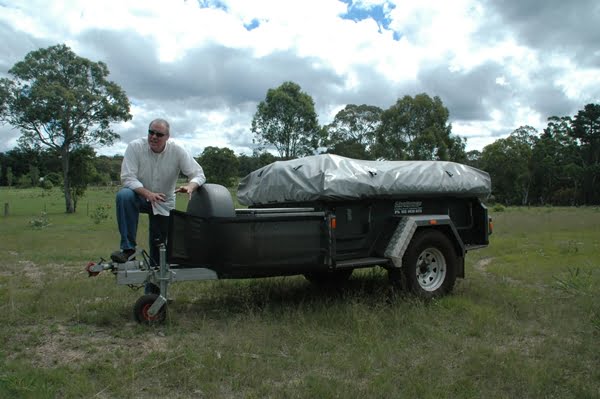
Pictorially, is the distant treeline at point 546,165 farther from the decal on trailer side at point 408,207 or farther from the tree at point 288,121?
the decal on trailer side at point 408,207

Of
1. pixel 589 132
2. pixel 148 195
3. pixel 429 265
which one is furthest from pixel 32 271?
pixel 589 132

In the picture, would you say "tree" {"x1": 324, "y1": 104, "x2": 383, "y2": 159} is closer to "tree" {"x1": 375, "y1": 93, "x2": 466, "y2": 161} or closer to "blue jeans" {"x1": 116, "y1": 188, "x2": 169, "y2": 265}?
"tree" {"x1": 375, "y1": 93, "x2": 466, "y2": 161}

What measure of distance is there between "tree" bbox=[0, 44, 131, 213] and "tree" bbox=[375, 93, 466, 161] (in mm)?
19661

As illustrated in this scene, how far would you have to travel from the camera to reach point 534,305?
6.24m

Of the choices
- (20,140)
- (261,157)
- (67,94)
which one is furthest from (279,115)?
(20,140)

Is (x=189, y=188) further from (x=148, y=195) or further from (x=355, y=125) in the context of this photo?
(x=355, y=125)

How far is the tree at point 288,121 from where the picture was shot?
3791 centimetres

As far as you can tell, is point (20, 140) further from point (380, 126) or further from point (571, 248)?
point (571, 248)

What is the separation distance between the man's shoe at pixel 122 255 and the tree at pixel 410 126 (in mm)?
35848

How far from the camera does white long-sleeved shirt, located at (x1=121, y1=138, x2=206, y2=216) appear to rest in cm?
541

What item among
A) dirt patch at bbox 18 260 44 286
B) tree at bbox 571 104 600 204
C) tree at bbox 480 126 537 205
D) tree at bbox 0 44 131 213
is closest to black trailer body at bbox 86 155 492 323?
dirt patch at bbox 18 260 44 286

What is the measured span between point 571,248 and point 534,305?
6494mm

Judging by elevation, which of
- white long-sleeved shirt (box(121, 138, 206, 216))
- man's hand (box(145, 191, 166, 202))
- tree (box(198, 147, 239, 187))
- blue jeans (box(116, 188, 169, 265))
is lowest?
blue jeans (box(116, 188, 169, 265))

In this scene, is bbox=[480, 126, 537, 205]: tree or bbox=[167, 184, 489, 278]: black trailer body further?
bbox=[480, 126, 537, 205]: tree
